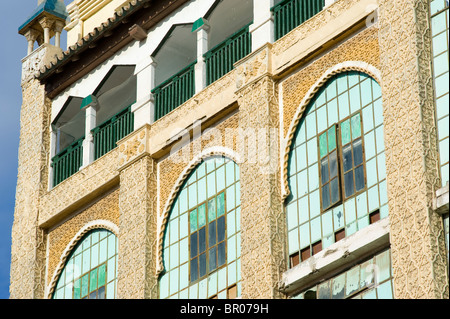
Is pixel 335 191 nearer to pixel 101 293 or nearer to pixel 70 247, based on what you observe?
pixel 101 293

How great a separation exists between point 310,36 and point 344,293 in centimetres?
398

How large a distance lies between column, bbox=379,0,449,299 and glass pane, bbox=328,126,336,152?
104 cm

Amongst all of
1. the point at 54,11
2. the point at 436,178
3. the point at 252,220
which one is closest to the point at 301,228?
the point at 252,220

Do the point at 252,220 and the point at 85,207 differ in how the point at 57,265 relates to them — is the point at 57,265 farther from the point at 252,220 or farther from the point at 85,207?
the point at 252,220

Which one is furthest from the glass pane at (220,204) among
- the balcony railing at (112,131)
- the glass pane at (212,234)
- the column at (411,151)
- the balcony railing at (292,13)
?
the column at (411,151)

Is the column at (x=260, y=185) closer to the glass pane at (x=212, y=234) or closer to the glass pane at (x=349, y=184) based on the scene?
the glass pane at (x=212, y=234)

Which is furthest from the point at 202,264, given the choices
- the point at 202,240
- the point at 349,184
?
the point at 349,184

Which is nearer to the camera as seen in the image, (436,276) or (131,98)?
(436,276)

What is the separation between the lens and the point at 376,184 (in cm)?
1578

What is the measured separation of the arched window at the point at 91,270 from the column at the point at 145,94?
1.91 m

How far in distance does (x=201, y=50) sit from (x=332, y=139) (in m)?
3.93

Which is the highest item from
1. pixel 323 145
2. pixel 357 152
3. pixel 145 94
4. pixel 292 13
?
pixel 292 13

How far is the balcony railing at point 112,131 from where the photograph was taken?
817 inches

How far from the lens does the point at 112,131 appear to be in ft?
69.1
